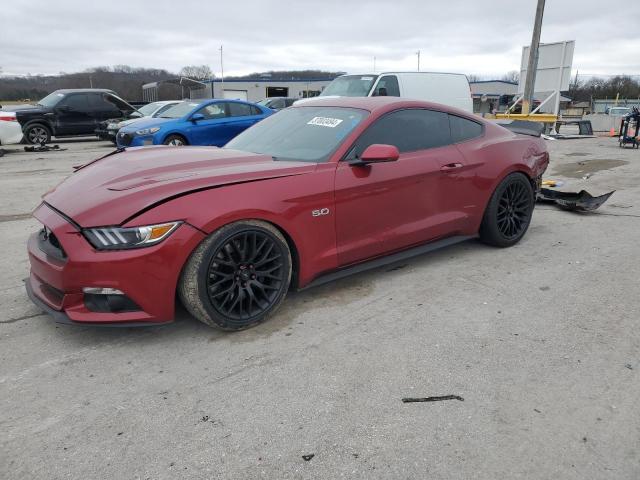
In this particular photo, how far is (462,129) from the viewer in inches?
174

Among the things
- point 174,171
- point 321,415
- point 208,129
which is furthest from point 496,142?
point 208,129

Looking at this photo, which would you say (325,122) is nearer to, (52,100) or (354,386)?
(354,386)

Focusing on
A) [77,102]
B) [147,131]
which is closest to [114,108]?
[77,102]

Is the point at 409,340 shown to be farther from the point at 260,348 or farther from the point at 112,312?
the point at 112,312

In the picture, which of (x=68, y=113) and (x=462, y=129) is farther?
(x=68, y=113)

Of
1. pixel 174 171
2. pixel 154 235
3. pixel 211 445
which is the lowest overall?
pixel 211 445

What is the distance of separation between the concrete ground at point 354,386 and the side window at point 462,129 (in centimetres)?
126

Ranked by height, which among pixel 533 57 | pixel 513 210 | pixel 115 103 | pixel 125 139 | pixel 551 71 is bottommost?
pixel 513 210

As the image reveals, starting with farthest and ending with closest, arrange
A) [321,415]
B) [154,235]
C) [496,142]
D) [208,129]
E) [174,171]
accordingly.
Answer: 1. [208,129]
2. [496,142]
3. [174,171]
4. [154,235]
5. [321,415]

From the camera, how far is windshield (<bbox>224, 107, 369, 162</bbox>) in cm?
361

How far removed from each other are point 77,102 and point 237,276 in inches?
604

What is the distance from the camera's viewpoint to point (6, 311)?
3420mm

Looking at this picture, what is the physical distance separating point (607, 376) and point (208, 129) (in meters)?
9.62

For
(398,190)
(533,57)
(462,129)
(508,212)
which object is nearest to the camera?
(398,190)
